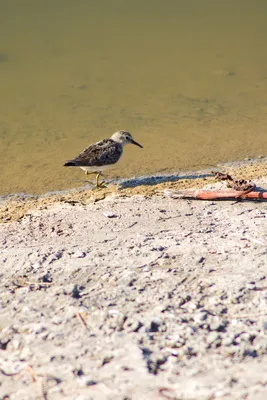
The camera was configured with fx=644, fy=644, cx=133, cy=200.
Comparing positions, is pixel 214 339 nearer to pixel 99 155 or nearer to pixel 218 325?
pixel 218 325

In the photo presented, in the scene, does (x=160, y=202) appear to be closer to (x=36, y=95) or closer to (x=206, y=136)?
(x=206, y=136)

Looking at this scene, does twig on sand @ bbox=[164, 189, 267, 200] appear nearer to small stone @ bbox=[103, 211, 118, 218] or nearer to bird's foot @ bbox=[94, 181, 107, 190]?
small stone @ bbox=[103, 211, 118, 218]

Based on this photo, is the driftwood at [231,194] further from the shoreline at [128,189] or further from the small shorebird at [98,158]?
the small shorebird at [98,158]

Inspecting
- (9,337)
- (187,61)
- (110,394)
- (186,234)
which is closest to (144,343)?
(110,394)

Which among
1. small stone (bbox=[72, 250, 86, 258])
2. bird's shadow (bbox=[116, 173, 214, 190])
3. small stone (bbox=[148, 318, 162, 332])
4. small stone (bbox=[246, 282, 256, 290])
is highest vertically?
small stone (bbox=[246, 282, 256, 290])

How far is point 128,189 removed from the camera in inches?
347

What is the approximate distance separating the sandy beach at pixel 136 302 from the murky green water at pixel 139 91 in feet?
11.1

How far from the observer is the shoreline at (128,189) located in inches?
328

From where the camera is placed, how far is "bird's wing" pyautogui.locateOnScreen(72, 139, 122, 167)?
951 cm

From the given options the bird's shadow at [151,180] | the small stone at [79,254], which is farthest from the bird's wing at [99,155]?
the small stone at [79,254]

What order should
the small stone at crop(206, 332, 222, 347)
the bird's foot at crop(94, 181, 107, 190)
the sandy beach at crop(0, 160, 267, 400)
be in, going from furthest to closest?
the bird's foot at crop(94, 181, 107, 190) → the small stone at crop(206, 332, 222, 347) → the sandy beach at crop(0, 160, 267, 400)

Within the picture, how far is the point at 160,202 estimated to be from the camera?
24.4ft

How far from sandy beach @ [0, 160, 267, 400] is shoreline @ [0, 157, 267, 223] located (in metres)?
0.91

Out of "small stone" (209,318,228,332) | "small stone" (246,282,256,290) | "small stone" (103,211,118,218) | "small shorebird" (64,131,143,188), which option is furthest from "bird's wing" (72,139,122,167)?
"small stone" (209,318,228,332)
